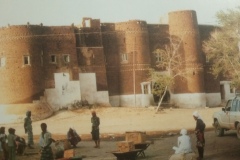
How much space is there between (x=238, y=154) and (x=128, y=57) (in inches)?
1305

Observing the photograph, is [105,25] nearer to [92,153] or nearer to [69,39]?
[69,39]

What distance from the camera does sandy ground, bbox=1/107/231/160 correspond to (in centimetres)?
1977

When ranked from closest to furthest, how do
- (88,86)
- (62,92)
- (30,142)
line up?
(30,142)
(62,92)
(88,86)

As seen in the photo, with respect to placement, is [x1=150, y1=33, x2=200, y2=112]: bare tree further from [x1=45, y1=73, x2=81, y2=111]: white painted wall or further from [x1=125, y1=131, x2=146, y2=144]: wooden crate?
[x1=125, y1=131, x2=146, y2=144]: wooden crate

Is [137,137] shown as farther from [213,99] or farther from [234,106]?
[213,99]

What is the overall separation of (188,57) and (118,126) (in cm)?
2044

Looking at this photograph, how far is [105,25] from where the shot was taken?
1868 inches

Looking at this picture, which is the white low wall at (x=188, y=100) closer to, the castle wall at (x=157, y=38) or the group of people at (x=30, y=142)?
the castle wall at (x=157, y=38)

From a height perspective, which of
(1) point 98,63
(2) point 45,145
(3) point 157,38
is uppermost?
(3) point 157,38

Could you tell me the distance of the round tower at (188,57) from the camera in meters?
49.1

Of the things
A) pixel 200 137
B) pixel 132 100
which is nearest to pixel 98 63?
pixel 132 100

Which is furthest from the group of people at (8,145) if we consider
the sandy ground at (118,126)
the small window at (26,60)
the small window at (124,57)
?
the small window at (124,57)

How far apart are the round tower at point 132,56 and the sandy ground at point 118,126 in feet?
17.0

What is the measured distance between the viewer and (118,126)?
3231 cm
